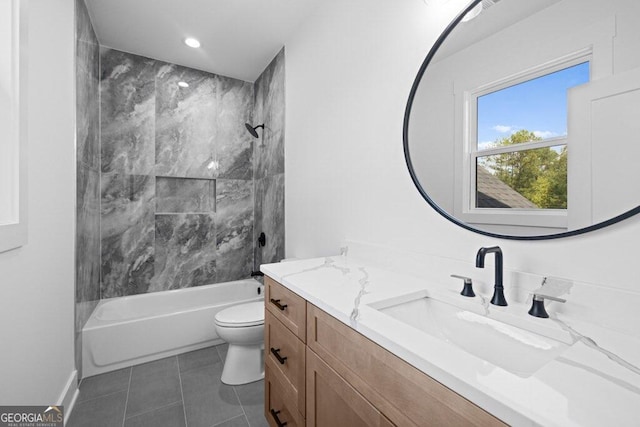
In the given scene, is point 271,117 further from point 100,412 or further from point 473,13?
point 100,412

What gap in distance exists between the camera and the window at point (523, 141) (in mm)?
830

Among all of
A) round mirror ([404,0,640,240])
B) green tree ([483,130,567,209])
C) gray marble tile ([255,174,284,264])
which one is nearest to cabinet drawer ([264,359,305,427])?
round mirror ([404,0,640,240])

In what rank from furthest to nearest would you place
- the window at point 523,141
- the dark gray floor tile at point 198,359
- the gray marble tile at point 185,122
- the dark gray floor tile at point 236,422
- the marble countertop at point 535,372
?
the gray marble tile at point 185,122
the dark gray floor tile at point 198,359
the dark gray floor tile at point 236,422
the window at point 523,141
the marble countertop at point 535,372

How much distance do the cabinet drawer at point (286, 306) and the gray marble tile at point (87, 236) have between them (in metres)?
1.44

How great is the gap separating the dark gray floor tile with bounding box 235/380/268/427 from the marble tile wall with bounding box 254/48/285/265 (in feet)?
3.50

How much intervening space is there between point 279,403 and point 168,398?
0.95 metres

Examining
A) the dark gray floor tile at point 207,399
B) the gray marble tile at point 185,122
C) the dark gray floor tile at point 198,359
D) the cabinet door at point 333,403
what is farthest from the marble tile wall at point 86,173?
the cabinet door at point 333,403

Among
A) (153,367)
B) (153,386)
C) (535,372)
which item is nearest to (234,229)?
(153,367)

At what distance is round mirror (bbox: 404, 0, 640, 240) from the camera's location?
2.42 feet

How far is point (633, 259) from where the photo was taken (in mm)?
721

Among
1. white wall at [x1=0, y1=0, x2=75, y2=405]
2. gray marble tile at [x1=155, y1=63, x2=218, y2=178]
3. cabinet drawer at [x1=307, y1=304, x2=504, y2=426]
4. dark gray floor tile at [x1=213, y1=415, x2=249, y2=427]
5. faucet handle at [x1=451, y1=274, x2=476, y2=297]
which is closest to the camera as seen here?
cabinet drawer at [x1=307, y1=304, x2=504, y2=426]

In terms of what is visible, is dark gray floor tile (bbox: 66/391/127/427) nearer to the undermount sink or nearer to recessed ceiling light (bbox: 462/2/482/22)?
the undermount sink

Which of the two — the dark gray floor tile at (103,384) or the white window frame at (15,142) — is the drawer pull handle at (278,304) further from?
the dark gray floor tile at (103,384)

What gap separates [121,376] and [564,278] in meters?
2.67
